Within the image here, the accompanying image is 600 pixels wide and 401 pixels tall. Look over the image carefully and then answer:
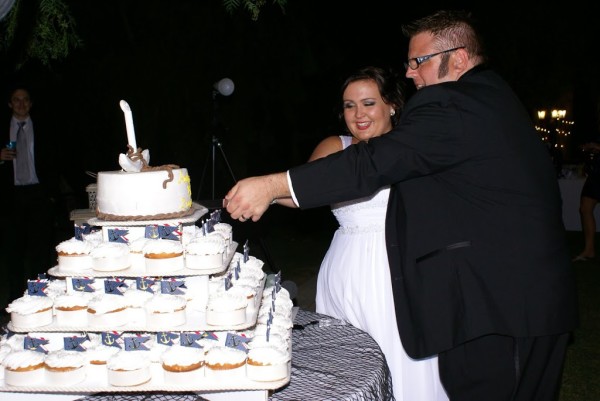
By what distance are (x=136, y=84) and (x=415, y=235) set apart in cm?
724

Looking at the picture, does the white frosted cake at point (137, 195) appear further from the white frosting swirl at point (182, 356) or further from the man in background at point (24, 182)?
the man in background at point (24, 182)

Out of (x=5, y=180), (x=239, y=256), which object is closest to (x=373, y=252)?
(x=239, y=256)

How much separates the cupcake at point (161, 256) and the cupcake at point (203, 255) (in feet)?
0.16

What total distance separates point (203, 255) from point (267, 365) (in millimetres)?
466

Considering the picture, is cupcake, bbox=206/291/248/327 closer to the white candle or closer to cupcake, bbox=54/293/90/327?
cupcake, bbox=54/293/90/327

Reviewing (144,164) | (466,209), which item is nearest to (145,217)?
(144,164)

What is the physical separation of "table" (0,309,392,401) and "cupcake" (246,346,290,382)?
57mm

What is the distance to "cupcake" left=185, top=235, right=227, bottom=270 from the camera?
206 centimetres

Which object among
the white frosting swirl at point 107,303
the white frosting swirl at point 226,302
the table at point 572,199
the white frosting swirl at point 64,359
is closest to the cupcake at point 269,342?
the white frosting swirl at point 226,302

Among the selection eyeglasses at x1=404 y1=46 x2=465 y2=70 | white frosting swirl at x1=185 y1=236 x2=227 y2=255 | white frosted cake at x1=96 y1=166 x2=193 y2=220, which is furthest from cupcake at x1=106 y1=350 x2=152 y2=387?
eyeglasses at x1=404 y1=46 x2=465 y2=70

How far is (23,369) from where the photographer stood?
1912mm

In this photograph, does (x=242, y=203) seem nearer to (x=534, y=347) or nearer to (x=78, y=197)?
(x=534, y=347)

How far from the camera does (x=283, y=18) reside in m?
8.86

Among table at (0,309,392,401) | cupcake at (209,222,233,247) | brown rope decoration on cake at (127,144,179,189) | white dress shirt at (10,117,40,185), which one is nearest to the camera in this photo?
table at (0,309,392,401)
